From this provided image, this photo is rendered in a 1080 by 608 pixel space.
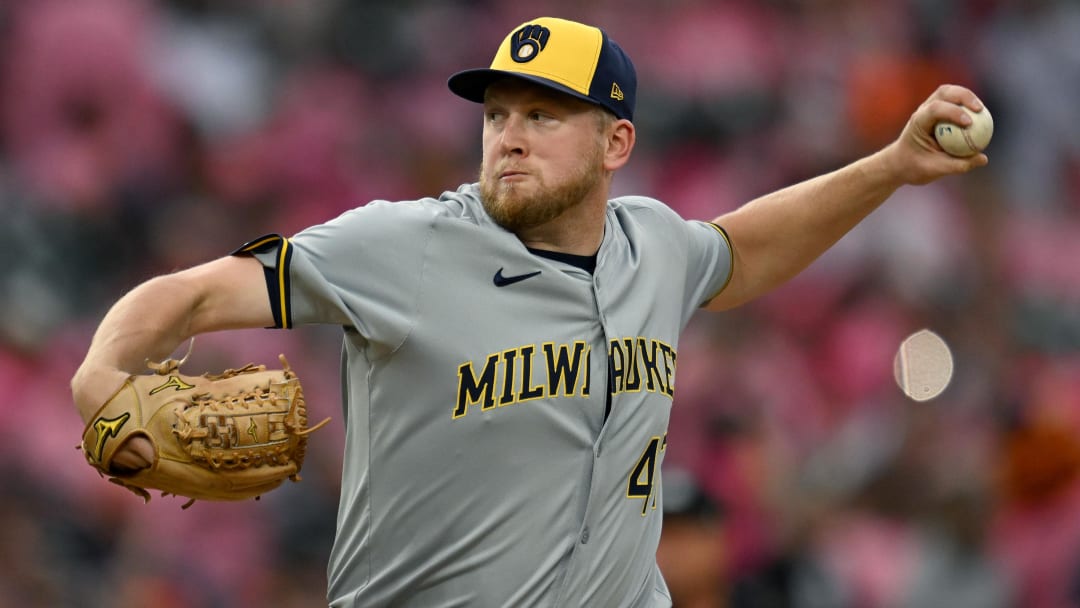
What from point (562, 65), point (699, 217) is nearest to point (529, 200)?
point (562, 65)

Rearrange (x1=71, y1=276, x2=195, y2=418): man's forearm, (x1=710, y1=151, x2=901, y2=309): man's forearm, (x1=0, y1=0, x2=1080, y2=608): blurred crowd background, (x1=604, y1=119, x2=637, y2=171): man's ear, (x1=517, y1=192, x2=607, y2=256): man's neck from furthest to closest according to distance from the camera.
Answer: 1. (x1=0, y1=0, x2=1080, y2=608): blurred crowd background
2. (x1=710, y1=151, x2=901, y2=309): man's forearm
3. (x1=604, y1=119, x2=637, y2=171): man's ear
4. (x1=517, y1=192, x2=607, y2=256): man's neck
5. (x1=71, y1=276, x2=195, y2=418): man's forearm

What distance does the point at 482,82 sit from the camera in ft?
10.7

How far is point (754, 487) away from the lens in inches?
242

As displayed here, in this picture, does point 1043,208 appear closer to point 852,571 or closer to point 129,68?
point 852,571

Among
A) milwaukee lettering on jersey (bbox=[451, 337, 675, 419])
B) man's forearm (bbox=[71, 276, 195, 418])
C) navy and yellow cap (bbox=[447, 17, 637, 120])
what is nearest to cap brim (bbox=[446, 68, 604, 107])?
navy and yellow cap (bbox=[447, 17, 637, 120])

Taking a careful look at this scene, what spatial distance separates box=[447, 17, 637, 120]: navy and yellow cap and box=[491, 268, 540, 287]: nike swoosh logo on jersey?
403 mm

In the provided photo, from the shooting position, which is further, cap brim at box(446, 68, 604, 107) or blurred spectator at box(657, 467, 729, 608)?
blurred spectator at box(657, 467, 729, 608)

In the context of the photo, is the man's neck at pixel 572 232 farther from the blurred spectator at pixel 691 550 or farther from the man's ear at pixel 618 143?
the blurred spectator at pixel 691 550

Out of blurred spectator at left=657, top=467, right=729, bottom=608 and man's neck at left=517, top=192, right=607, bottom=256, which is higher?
man's neck at left=517, top=192, right=607, bottom=256

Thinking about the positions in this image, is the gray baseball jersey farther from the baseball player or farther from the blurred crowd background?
the blurred crowd background

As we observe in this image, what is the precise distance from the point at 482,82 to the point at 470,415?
2.50 ft

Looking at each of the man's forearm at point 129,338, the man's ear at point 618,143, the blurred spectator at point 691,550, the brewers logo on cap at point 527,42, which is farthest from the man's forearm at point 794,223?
the man's forearm at point 129,338

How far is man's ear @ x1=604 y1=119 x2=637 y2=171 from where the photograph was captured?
132 inches

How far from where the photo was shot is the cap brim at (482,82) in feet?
10.3
